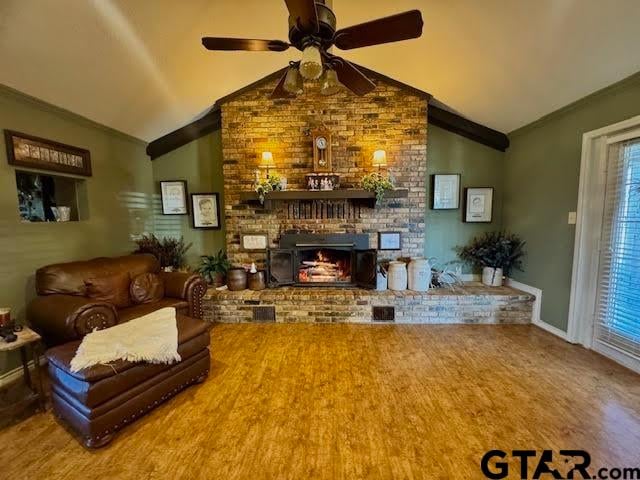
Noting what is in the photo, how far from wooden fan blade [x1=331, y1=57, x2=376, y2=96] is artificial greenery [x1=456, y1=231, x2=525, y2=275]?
288cm

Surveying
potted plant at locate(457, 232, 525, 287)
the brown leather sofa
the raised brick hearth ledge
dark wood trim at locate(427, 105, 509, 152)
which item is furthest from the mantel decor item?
potted plant at locate(457, 232, 525, 287)

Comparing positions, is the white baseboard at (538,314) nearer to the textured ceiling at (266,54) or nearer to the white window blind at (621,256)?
the white window blind at (621,256)

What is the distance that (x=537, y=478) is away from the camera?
4.72 feet

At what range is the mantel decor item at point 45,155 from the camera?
236 centimetres

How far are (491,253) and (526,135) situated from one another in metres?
1.60

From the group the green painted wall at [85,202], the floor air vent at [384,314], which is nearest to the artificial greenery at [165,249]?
the green painted wall at [85,202]

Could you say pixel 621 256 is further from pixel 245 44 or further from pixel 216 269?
pixel 216 269

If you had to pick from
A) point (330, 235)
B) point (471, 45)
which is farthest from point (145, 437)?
point (471, 45)

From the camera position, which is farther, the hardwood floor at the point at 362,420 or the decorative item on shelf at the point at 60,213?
the decorative item on shelf at the point at 60,213

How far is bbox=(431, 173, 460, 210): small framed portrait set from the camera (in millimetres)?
4160

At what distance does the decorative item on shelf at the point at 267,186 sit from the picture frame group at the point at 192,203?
3.24 feet

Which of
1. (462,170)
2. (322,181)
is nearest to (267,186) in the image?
(322,181)

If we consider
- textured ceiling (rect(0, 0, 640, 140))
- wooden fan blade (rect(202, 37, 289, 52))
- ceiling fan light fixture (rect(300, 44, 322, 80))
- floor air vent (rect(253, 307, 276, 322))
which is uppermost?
textured ceiling (rect(0, 0, 640, 140))

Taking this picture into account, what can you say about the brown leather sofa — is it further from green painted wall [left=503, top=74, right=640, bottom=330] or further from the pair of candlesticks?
green painted wall [left=503, top=74, right=640, bottom=330]
